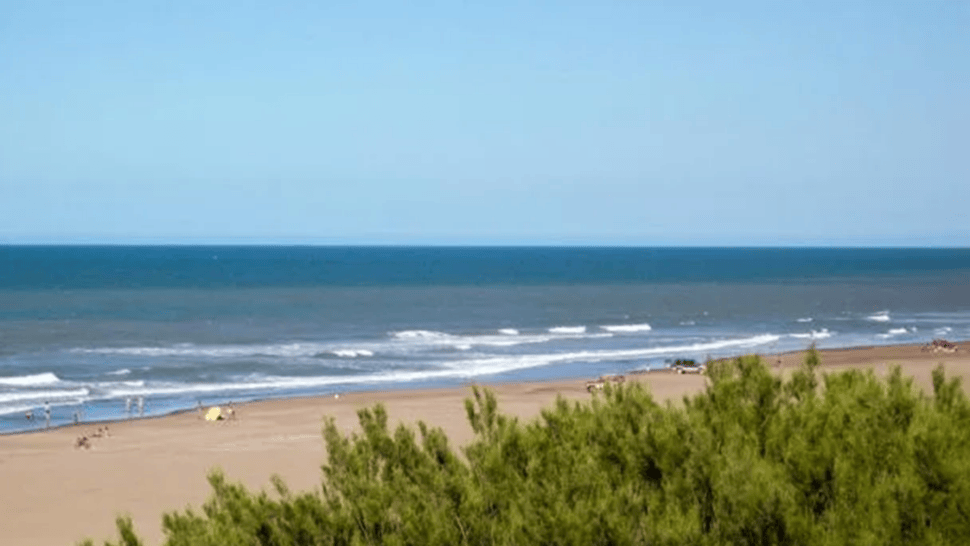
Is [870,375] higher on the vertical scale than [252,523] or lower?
higher

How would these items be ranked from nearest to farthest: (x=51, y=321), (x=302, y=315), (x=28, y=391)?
(x=28, y=391) < (x=51, y=321) < (x=302, y=315)

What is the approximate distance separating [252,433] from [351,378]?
1353 centimetres

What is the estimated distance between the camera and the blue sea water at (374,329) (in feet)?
136

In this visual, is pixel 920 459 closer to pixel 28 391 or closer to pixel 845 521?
pixel 845 521

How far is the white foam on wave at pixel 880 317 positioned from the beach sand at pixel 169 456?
3416 cm

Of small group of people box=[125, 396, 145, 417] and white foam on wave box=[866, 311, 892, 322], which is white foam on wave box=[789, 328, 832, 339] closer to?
white foam on wave box=[866, 311, 892, 322]

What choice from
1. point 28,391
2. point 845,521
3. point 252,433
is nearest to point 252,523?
point 845,521

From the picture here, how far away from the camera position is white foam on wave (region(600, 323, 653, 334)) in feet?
212

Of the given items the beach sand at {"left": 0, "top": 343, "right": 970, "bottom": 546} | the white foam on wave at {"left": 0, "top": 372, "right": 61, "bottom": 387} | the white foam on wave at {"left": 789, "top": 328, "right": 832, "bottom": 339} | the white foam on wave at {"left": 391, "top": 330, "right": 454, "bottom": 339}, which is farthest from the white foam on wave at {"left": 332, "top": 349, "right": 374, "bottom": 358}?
the white foam on wave at {"left": 789, "top": 328, "right": 832, "bottom": 339}

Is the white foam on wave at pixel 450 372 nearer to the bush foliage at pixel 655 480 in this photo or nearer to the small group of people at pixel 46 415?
the small group of people at pixel 46 415

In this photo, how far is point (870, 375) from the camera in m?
11.2

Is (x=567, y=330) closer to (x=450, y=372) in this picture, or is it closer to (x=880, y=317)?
(x=880, y=317)

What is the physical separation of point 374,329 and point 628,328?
13042 millimetres

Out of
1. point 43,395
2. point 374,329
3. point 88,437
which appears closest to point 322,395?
point 43,395
